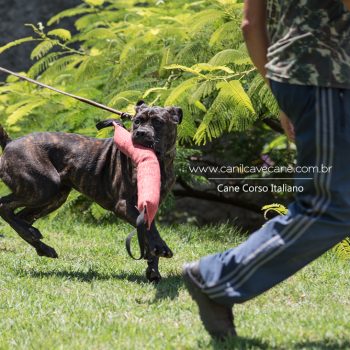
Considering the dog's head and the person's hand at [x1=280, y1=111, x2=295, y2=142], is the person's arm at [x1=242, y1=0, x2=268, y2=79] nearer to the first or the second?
the person's hand at [x1=280, y1=111, x2=295, y2=142]

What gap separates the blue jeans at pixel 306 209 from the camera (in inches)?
136

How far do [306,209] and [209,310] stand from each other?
692 millimetres

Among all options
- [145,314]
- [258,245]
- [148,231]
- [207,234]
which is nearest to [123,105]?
[207,234]

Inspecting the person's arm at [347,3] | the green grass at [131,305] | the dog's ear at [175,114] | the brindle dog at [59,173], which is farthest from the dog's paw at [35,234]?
the person's arm at [347,3]

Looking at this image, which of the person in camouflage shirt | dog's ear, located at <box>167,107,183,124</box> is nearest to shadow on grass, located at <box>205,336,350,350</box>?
the person in camouflage shirt

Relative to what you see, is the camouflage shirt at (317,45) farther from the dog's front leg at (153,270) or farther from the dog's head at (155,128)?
the dog's front leg at (153,270)

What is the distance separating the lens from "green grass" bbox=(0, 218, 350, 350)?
394cm

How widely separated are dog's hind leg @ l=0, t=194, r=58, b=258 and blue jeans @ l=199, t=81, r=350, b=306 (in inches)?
112

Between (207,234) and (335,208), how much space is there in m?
4.33

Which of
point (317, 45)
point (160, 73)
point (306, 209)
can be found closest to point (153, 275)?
point (306, 209)

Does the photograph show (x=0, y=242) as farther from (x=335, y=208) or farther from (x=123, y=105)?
(x=335, y=208)

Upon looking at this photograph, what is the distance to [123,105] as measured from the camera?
25.3 feet

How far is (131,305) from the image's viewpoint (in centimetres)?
489

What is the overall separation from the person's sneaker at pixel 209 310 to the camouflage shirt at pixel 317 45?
1011 mm
